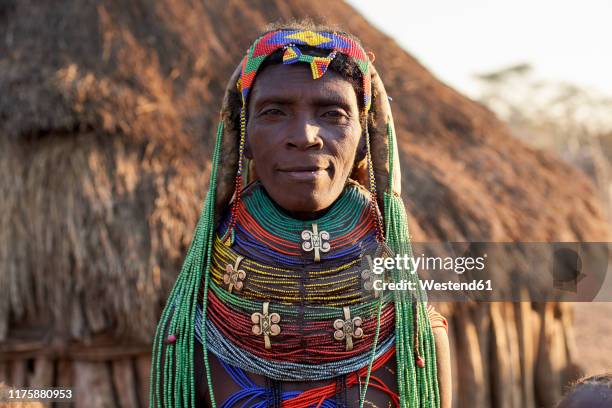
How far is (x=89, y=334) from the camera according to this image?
525cm

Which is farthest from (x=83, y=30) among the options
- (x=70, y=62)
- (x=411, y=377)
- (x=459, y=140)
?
(x=411, y=377)

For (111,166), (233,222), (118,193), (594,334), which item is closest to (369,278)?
(233,222)

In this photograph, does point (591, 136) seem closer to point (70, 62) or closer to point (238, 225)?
point (70, 62)

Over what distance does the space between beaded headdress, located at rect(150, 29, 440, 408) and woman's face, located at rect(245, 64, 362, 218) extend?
0.17ft

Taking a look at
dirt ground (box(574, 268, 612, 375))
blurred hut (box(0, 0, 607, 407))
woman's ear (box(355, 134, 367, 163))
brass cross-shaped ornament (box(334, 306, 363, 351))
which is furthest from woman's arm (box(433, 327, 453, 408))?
dirt ground (box(574, 268, 612, 375))

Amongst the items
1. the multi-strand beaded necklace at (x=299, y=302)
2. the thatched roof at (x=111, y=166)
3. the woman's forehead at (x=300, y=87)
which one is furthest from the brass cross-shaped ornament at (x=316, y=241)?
the thatched roof at (x=111, y=166)

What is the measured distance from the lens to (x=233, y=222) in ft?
7.14

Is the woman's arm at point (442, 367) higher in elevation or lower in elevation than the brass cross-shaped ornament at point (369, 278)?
lower

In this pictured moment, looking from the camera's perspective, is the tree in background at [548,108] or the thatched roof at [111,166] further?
the tree in background at [548,108]

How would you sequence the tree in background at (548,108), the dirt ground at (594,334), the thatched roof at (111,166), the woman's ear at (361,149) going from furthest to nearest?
the tree in background at (548,108) → the dirt ground at (594,334) → the thatched roof at (111,166) → the woman's ear at (361,149)

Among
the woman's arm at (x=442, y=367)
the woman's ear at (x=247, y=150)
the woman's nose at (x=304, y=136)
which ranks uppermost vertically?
the woman's ear at (x=247, y=150)

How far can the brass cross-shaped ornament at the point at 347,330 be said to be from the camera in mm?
2037

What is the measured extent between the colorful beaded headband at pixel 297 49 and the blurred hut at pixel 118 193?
3282mm

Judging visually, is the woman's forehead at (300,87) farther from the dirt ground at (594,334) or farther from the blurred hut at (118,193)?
the dirt ground at (594,334)
